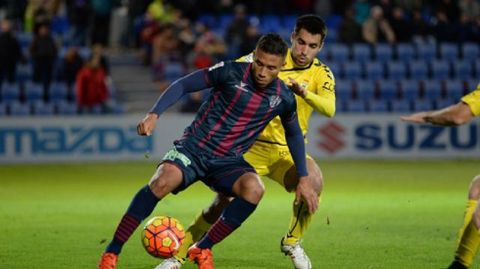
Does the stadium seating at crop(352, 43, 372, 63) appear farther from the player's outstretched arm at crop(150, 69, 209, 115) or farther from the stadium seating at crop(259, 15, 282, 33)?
the player's outstretched arm at crop(150, 69, 209, 115)

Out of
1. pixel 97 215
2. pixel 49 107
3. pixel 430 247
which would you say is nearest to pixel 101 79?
pixel 49 107

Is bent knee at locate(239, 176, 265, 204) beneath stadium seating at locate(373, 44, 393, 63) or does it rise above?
above

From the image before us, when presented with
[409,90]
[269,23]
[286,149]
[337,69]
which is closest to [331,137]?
[337,69]

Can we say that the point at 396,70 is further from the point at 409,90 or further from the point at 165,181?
the point at 165,181

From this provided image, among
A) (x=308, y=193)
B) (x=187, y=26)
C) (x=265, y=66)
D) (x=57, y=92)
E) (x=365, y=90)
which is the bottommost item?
(x=57, y=92)

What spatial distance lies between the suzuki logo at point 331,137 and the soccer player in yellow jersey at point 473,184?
1321 cm

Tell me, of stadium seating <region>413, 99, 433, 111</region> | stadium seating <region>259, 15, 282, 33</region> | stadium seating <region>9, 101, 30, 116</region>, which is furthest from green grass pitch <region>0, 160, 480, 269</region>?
stadium seating <region>259, 15, 282, 33</region>

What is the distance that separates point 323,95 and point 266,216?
383 cm

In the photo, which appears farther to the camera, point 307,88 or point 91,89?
point 91,89

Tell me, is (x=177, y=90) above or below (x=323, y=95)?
above

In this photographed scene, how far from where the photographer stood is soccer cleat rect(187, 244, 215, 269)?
7.56 m

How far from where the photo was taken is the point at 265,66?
734 cm

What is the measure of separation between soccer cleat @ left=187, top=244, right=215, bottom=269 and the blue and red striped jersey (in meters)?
0.74

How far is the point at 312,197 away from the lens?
25.6 feet
